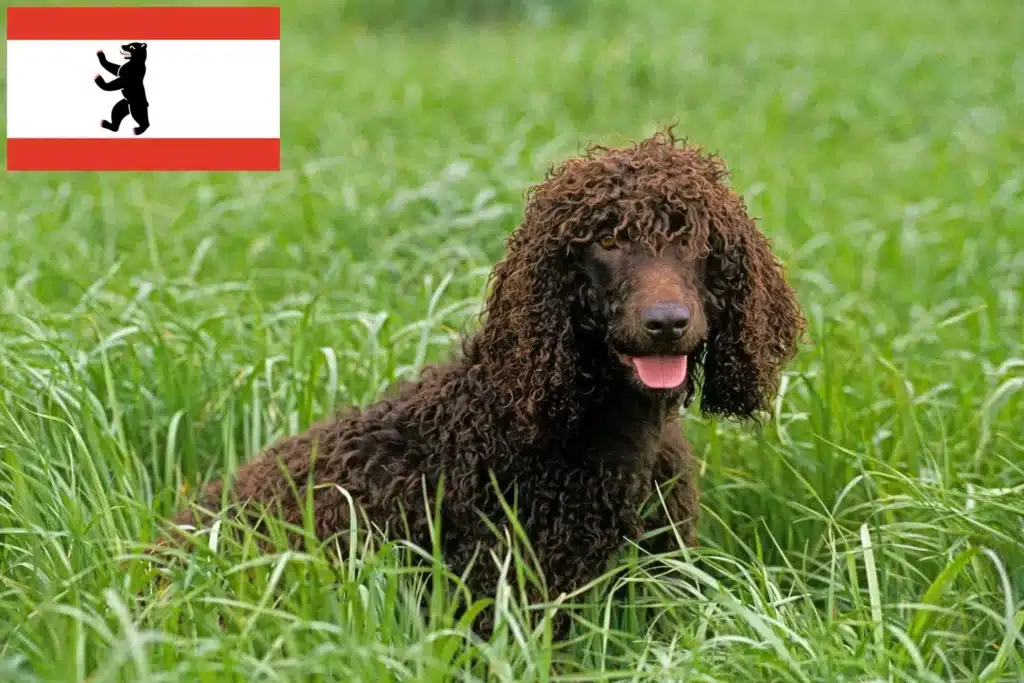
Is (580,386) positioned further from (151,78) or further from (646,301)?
(151,78)

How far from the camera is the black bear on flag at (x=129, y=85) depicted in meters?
5.15

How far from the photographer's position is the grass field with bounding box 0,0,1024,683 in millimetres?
2445

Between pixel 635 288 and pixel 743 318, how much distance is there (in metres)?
0.38

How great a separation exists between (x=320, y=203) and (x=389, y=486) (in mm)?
3070

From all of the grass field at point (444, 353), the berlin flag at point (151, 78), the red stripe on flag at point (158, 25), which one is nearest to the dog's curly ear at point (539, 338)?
the grass field at point (444, 353)

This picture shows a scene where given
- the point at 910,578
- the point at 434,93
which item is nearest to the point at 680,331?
the point at 910,578

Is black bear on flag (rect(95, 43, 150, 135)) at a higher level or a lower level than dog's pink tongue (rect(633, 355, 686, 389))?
higher

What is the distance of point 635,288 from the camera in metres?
2.64

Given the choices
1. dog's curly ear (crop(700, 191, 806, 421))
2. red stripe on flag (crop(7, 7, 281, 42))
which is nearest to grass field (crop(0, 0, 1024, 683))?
dog's curly ear (crop(700, 191, 806, 421))

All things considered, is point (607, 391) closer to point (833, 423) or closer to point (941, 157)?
point (833, 423)

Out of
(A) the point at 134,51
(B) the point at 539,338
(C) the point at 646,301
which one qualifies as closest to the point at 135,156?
(A) the point at 134,51

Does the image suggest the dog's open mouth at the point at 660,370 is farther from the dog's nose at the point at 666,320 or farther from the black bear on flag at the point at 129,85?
the black bear on flag at the point at 129,85

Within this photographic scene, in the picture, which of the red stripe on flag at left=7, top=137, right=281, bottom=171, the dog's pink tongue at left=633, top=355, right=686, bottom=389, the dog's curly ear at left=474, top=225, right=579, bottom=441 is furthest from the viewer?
the red stripe on flag at left=7, top=137, right=281, bottom=171

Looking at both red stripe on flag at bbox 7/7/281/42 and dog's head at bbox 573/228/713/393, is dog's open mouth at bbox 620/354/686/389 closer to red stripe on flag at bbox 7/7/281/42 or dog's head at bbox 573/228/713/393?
dog's head at bbox 573/228/713/393
